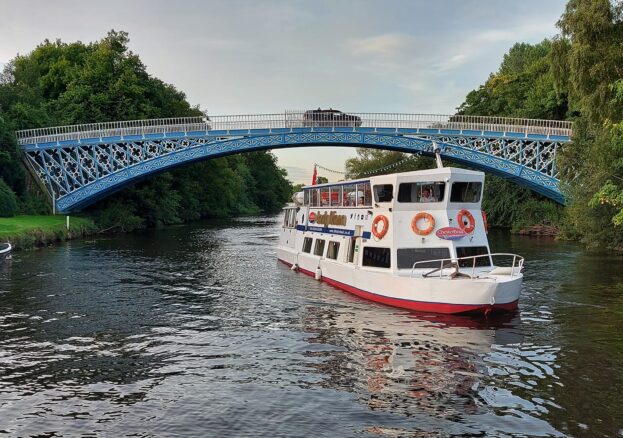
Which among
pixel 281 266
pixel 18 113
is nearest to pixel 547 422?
pixel 281 266

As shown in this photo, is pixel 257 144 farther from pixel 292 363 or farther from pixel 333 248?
pixel 292 363

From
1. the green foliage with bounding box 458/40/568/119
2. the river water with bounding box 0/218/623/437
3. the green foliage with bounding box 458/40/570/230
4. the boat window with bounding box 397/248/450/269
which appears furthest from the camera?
the green foliage with bounding box 458/40/568/119

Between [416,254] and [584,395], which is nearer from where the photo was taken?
[584,395]

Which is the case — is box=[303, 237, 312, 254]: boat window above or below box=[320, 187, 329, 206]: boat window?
below

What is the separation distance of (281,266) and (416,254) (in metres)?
13.8

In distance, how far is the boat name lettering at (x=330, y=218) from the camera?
2751cm

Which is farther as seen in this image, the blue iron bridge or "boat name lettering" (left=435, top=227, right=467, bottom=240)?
the blue iron bridge

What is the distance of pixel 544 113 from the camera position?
60.2 meters

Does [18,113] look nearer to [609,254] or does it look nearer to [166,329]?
[166,329]

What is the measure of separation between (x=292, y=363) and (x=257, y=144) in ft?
136

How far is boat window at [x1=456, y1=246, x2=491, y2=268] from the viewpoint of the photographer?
2230 cm

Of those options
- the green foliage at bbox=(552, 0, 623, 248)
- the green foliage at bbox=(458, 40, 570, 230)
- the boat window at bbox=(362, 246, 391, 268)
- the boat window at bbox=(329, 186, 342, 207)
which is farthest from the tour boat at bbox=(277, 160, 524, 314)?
the green foliage at bbox=(458, 40, 570, 230)

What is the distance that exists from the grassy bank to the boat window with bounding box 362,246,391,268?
2469 cm

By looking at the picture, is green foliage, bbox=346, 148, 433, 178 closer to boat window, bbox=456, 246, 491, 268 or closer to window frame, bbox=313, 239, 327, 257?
window frame, bbox=313, 239, 327, 257
